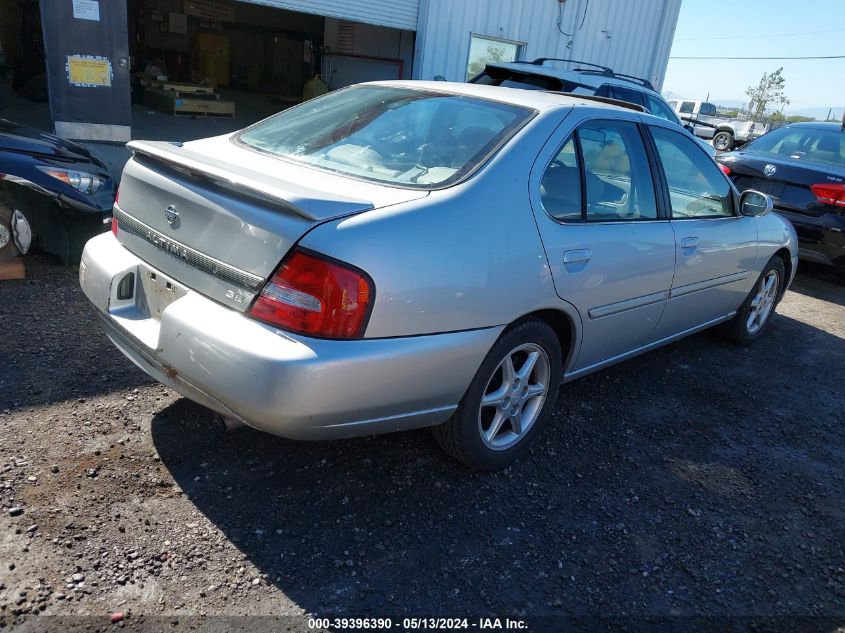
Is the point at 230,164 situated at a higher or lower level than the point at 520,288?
higher

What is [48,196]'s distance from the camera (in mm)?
4422

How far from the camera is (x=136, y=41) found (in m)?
18.2

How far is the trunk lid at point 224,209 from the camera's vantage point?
224 cm

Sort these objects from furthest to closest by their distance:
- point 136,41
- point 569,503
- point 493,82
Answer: point 136,41 → point 493,82 → point 569,503

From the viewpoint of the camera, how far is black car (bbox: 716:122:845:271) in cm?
657

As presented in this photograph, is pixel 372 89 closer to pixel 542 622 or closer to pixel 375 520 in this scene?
pixel 375 520

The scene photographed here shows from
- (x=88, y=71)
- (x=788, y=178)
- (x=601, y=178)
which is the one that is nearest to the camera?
(x=601, y=178)

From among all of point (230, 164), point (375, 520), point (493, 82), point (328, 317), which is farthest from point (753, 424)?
point (493, 82)

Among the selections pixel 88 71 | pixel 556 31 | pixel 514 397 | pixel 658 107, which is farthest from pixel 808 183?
pixel 88 71

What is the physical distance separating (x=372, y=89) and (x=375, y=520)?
86.3 inches

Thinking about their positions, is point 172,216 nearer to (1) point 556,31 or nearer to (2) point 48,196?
(2) point 48,196

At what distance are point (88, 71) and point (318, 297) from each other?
24.7ft

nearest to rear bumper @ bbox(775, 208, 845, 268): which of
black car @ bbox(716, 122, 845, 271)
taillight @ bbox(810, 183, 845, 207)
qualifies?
black car @ bbox(716, 122, 845, 271)

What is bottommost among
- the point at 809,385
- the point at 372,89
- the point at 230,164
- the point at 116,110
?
the point at 809,385
